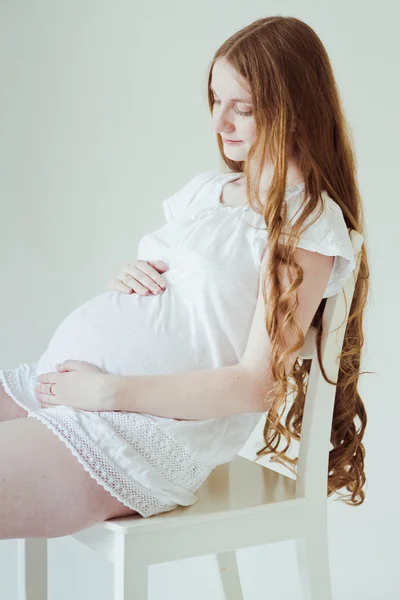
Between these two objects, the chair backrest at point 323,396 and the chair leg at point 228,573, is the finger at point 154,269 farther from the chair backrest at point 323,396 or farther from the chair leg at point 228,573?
the chair leg at point 228,573

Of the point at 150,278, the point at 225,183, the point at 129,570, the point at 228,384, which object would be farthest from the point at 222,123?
the point at 129,570

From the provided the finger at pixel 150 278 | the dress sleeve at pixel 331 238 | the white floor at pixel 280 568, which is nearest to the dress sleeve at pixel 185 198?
the finger at pixel 150 278

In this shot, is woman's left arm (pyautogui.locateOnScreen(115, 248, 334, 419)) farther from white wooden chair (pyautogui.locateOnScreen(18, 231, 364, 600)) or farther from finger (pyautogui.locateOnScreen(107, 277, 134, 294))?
finger (pyautogui.locateOnScreen(107, 277, 134, 294))

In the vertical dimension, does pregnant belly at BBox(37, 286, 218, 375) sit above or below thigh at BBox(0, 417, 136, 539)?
above

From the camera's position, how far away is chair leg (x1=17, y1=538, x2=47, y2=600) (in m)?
1.56

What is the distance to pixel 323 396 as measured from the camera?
53.6 inches

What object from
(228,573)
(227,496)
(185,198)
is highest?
(185,198)

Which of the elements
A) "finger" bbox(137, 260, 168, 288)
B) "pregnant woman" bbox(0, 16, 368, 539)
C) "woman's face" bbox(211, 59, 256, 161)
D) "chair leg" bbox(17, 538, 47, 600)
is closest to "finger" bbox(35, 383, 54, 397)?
"pregnant woman" bbox(0, 16, 368, 539)

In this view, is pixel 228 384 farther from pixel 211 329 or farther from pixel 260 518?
pixel 260 518

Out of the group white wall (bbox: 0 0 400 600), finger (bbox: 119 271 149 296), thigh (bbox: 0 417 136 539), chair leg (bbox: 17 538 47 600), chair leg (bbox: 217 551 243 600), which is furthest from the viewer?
white wall (bbox: 0 0 400 600)

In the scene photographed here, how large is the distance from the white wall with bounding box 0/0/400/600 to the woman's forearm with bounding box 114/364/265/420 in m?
0.83

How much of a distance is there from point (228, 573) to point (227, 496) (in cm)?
42

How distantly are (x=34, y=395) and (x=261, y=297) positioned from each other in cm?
38

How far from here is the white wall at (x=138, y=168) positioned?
199 centimetres
